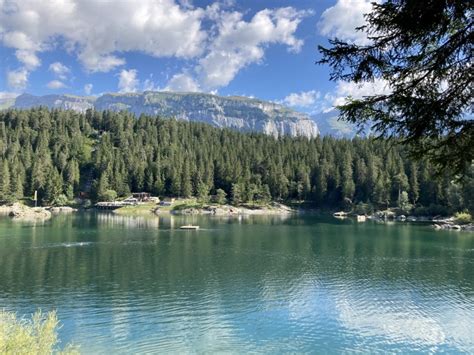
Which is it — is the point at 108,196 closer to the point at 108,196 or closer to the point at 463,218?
the point at 108,196

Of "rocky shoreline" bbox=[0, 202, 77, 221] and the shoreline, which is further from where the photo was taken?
the shoreline

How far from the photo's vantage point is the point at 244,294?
122 ft

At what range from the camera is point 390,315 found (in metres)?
32.3

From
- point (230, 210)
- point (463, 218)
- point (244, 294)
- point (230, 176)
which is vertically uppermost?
point (230, 176)

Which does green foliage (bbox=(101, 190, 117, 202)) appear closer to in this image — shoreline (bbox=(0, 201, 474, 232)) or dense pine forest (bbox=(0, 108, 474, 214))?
dense pine forest (bbox=(0, 108, 474, 214))

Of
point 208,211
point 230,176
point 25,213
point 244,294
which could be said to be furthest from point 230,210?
point 244,294

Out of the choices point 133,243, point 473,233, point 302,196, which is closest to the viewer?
point 133,243

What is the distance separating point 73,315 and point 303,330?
16.7 metres

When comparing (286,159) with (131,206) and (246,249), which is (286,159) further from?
(246,249)

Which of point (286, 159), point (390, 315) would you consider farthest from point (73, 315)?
point (286, 159)

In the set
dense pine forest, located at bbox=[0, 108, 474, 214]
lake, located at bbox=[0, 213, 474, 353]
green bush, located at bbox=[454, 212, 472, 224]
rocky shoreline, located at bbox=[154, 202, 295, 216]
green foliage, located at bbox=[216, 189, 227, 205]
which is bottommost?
lake, located at bbox=[0, 213, 474, 353]

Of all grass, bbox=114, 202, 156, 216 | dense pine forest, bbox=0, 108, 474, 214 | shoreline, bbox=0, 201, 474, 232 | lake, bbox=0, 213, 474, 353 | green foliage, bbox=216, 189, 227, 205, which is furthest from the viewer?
green foliage, bbox=216, 189, 227, 205

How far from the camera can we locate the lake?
26703 mm

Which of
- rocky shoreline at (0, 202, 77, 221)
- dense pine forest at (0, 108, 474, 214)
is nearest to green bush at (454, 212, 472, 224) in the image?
dense pine forest at (0, 108, 474, 214)
